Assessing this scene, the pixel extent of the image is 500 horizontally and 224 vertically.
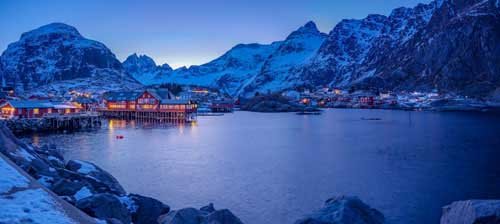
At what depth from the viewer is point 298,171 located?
4050 cm

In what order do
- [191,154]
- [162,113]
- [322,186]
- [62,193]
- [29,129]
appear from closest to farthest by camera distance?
[62,193] → [322,186] → [191,154] → [29,129] → [162,113]

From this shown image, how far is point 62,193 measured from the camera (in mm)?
18016

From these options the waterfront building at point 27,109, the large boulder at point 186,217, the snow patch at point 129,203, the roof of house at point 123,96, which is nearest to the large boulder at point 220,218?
the large boulder at point 186,217

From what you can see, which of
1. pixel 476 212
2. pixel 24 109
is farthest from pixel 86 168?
pixel 24 109

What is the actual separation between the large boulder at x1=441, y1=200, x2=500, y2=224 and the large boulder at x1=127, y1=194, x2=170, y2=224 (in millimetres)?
13813

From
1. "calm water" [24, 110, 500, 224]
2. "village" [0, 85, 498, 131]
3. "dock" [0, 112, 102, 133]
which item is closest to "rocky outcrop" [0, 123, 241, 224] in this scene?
"calm water" [24, 110, 500, 224]

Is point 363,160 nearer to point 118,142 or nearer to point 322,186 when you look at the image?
point 322,186

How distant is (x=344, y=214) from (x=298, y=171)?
2351 cm

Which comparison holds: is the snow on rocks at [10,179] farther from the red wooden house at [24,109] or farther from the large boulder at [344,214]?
the red wooden house at [24,109]

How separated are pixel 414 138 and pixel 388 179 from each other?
38.0 m

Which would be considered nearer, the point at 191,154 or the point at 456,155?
the point at 456,155

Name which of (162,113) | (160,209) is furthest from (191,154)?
(162,113)

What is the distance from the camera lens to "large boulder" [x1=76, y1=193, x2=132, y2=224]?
622 inches

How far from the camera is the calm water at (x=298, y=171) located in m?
28.8
